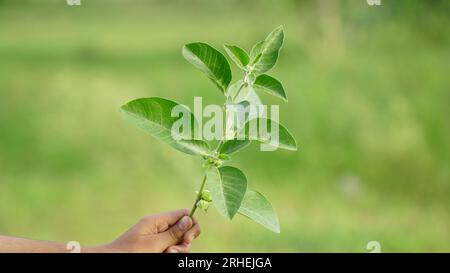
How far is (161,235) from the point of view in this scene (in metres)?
0.86

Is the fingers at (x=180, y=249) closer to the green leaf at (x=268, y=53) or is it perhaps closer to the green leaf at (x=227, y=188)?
the green leaf at (x=227, y=188)

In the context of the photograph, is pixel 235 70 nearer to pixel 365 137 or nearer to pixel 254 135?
pixel 365 137

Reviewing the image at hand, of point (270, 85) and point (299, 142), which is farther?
point (299, 142)

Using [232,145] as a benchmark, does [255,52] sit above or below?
above

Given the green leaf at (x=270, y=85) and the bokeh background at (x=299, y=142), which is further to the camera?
the bokeh background at (x=299, y=142)

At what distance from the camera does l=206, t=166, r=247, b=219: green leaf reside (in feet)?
2.54

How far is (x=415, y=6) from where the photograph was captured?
5.02 metres

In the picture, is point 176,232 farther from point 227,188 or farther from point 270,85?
point 270,85

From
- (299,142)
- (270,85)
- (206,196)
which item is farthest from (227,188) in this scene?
(299,142)

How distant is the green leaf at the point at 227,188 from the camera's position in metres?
0.77

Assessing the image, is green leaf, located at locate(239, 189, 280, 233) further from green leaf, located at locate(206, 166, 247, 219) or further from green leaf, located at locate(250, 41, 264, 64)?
green leaf, located at locate(250, 41, 264, 64)

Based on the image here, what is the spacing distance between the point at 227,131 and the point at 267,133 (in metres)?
0.05

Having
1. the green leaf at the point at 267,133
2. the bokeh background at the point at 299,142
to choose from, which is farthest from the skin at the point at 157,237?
the bokeh background at the point at 299,142
